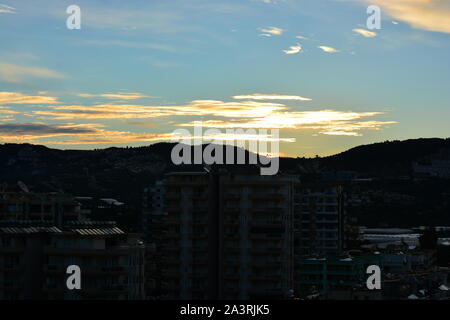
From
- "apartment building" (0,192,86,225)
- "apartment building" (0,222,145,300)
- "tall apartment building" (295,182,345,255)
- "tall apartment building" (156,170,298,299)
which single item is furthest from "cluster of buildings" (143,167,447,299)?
"tall apartment building" (295,182,345,255)

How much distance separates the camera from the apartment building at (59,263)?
56.2 m

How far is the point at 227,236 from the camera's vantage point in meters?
78.0

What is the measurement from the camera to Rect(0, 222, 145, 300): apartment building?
56.2 m

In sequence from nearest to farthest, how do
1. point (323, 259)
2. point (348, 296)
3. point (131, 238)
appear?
point (131, 238) < point (348, 296) < point (323, 259)

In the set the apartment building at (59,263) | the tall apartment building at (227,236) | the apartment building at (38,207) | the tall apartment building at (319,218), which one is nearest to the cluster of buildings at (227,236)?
the tall apartment building at (227,236)

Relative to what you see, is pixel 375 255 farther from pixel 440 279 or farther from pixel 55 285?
pixel 55 285

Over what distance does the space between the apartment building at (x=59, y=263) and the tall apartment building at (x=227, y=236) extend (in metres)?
19.7

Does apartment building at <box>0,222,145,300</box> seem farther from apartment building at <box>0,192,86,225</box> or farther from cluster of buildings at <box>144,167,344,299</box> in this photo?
apartment building at <box>0,192,86,225</box>

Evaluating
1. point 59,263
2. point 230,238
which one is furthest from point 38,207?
point 59,263

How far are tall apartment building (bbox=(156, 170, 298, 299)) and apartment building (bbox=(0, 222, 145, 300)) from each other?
19735mm

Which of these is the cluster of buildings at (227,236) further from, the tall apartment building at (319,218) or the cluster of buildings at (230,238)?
the tall apartment building at (319,218)

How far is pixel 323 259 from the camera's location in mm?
93812
